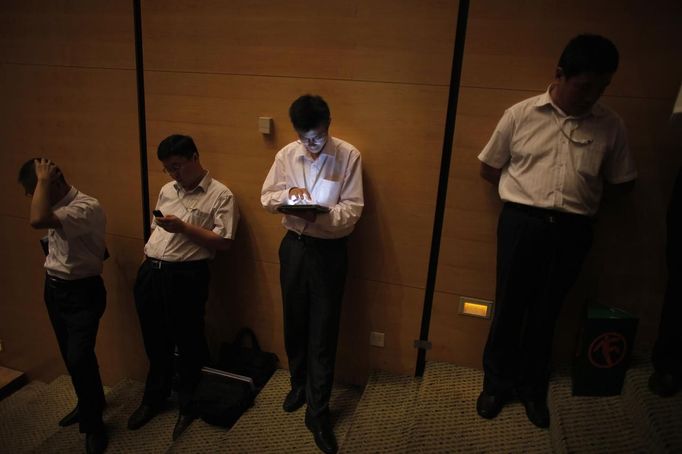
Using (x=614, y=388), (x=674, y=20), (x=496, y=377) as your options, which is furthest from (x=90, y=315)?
(x=674, y=20)

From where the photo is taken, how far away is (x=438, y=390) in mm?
2006

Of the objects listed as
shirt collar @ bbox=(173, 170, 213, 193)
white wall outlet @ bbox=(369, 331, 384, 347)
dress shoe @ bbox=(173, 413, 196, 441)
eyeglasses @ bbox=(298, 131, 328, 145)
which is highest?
eyeglasses @ bbox=(298, 131, 328, 145)

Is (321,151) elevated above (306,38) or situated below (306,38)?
below

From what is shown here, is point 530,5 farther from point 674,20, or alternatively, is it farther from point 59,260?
point 59,260

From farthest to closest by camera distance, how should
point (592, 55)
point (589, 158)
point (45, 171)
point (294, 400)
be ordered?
1. point (294, 400)
2. point (45, 171)
3. point (589, 158)
4. point (592, 55)

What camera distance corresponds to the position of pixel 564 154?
1.57 m

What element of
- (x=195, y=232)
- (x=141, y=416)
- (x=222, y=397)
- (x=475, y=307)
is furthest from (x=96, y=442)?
(x=475, y=307)

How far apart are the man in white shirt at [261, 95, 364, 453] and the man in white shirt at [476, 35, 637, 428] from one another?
25.7 inches

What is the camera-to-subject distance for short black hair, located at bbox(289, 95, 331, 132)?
5.61ft

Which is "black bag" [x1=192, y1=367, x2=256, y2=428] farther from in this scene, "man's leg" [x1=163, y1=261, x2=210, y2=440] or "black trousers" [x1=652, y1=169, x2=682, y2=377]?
"black trousers" [x1=652, y1=169, x2=682, y2=377]

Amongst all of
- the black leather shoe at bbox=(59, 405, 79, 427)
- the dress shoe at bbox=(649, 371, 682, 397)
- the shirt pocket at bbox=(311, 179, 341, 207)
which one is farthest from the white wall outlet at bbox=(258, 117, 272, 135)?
the black leather shoe at bbox=(59, 405, 79, 427)

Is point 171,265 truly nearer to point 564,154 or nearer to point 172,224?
point 172,224

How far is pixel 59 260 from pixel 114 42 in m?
1.30

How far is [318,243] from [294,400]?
90cm
